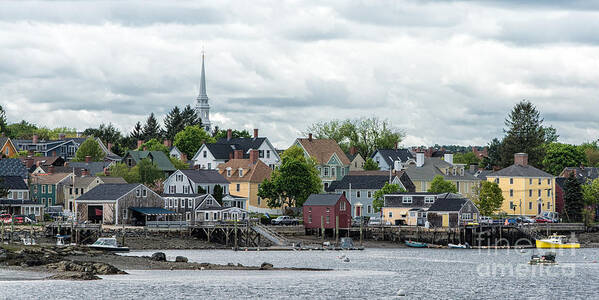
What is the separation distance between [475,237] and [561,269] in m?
28.6

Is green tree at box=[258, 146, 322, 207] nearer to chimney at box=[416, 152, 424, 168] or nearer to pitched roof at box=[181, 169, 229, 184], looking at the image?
pitched roof at box=[181, 169, 229, 184]

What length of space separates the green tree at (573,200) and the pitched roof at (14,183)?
245ft

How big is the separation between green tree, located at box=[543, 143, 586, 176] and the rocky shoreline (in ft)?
348

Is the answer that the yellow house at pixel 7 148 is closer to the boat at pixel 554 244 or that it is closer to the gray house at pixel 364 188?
the gray house at pixel 364 188

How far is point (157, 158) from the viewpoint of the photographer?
6703 inches

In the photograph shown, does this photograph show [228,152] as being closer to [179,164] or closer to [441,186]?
[179,164]

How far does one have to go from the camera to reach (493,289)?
268ft

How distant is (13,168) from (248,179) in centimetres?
3310

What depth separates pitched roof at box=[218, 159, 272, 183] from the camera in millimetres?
153750


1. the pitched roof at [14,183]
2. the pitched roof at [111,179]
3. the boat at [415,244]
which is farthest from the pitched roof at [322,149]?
the pitched roof at [14,183]

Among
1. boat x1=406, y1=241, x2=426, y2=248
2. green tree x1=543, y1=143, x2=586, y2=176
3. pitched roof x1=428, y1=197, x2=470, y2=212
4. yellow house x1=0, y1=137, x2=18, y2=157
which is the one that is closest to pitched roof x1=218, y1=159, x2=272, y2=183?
pitched roof x1=428, y1=197, x2=470, y2=212

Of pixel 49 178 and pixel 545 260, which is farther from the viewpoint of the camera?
pixel 49 178

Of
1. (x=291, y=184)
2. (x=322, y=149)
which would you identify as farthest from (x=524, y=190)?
(x=291, y=184)

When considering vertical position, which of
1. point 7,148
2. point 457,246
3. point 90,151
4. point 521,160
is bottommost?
point 457,246
